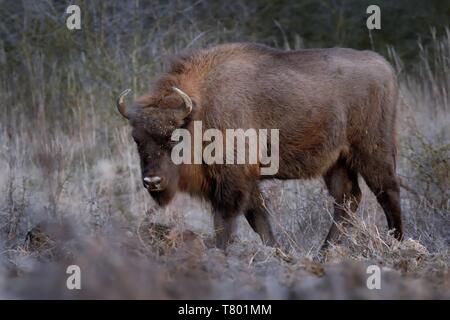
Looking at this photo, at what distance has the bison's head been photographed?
802 cm

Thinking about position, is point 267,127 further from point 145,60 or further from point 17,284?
point 145,60

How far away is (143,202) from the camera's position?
36.6 feet

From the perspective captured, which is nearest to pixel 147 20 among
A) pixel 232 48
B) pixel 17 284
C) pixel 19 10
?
pixel 19 10

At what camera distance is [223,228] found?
326 inches

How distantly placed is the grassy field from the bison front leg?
204 millimetres

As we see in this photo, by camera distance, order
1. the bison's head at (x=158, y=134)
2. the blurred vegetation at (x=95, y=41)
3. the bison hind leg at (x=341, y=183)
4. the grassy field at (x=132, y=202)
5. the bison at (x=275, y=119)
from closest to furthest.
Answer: the grassy field at (x=132, y=202) → the bison's head at (x=158, y=134) → the bison at (x=275, y=119) → the bison hind leg at (x=341, y=183) → the blurred vegetation at (x=95, y=41)

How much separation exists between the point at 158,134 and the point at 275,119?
1.35 metres

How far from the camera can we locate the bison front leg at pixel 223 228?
8234mm

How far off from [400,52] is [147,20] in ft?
20.2

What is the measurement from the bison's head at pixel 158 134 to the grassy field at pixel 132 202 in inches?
17.0

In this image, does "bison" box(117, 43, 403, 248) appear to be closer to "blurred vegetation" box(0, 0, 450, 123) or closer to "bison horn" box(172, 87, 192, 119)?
"bison horn" box(172, 87, 192, 119)

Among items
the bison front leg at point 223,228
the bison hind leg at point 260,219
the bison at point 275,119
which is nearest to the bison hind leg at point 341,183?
the bison at point 275,119

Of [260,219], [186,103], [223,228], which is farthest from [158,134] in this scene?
[260,219]

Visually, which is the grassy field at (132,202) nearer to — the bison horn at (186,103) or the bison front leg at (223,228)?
the bison front leg at (223,228)
